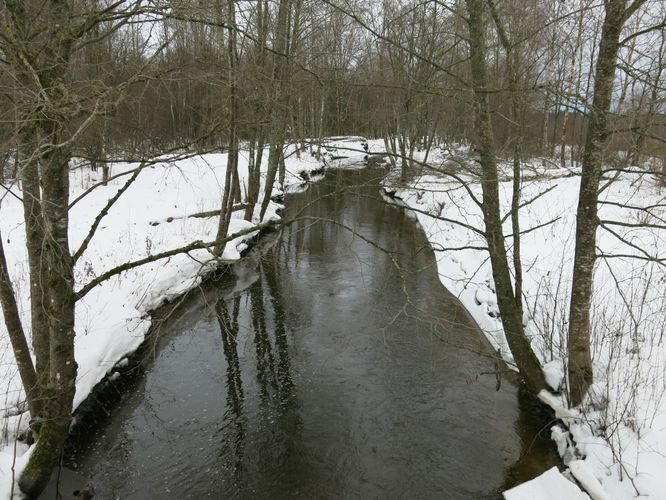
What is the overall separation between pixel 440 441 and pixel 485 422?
0.76 m

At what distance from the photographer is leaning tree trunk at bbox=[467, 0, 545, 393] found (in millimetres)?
5684

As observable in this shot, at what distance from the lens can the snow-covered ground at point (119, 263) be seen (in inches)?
211

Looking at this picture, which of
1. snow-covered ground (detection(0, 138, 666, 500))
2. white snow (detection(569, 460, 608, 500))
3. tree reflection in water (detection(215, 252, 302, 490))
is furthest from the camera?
tree reflection in water (detection(215, 252, 302, 490))

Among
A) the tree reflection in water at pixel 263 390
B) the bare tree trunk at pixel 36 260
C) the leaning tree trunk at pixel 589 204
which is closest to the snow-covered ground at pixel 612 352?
the leaning tree trunk at pixel 589 204

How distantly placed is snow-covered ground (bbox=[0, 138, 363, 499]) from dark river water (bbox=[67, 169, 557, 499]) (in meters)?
0.61

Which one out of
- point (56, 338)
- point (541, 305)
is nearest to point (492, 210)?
point (541, 305)

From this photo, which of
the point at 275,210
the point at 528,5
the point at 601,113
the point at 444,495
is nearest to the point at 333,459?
the point at 444,495

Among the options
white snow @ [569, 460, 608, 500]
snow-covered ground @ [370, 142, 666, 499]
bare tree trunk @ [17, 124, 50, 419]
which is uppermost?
bare tree trunk @ [17, 124, 50, 419]

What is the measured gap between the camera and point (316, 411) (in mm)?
6297

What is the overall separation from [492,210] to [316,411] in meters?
3.54

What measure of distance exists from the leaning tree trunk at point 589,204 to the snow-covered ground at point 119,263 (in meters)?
2.87

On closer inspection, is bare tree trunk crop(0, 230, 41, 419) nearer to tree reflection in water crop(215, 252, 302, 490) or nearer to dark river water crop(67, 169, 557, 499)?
dark river water crop(67, 169, 557, 499)

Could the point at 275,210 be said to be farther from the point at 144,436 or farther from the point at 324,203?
the point at 144,436

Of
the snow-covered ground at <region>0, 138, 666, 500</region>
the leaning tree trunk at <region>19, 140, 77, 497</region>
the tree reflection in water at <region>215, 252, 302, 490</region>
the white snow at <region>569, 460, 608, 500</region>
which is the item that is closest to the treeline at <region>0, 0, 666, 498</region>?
the leaning tree trunk at <region>19, 140, 77, 497</region>
